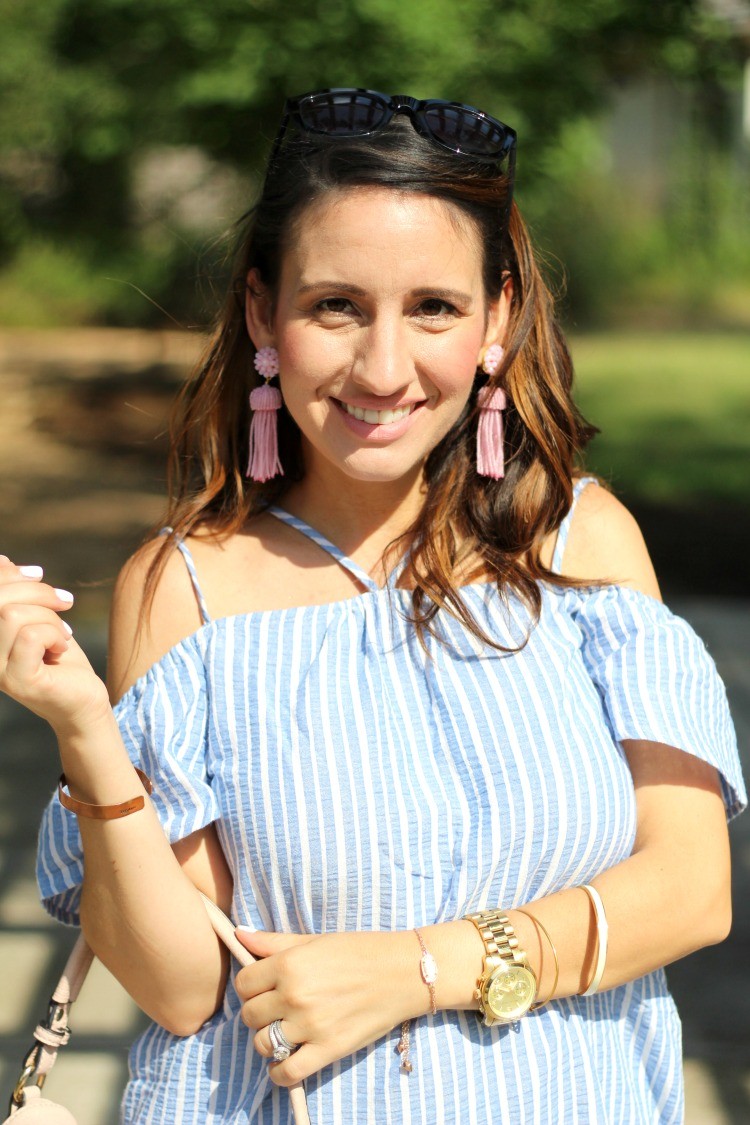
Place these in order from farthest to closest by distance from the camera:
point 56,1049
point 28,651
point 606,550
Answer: point 606,550
point 56,1049
point 28,651

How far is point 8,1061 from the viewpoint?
3084mm

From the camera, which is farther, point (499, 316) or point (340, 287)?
point (499, 316)

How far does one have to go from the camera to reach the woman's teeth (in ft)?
5.72

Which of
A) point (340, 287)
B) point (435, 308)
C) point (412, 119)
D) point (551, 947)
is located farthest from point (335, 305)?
point (551, 947)

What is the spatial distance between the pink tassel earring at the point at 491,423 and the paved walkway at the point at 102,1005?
173 cm

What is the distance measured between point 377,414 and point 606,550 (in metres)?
0.41

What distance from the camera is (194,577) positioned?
6.06 feet

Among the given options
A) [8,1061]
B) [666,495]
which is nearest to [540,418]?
[8,1061]

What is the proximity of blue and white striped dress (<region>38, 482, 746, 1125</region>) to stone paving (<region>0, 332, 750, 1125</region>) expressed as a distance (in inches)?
17.0

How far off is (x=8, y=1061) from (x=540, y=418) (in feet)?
6.79

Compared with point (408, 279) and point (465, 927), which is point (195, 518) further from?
point (465, 927)

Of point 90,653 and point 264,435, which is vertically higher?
point 264,435

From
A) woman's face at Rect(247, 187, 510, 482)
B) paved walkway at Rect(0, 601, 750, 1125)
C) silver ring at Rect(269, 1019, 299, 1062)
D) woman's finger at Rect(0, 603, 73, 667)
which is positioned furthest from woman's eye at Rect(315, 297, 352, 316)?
paved walkway at Rect(0, 601, 750, 1125)

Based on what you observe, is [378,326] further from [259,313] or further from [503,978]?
[503,978]
